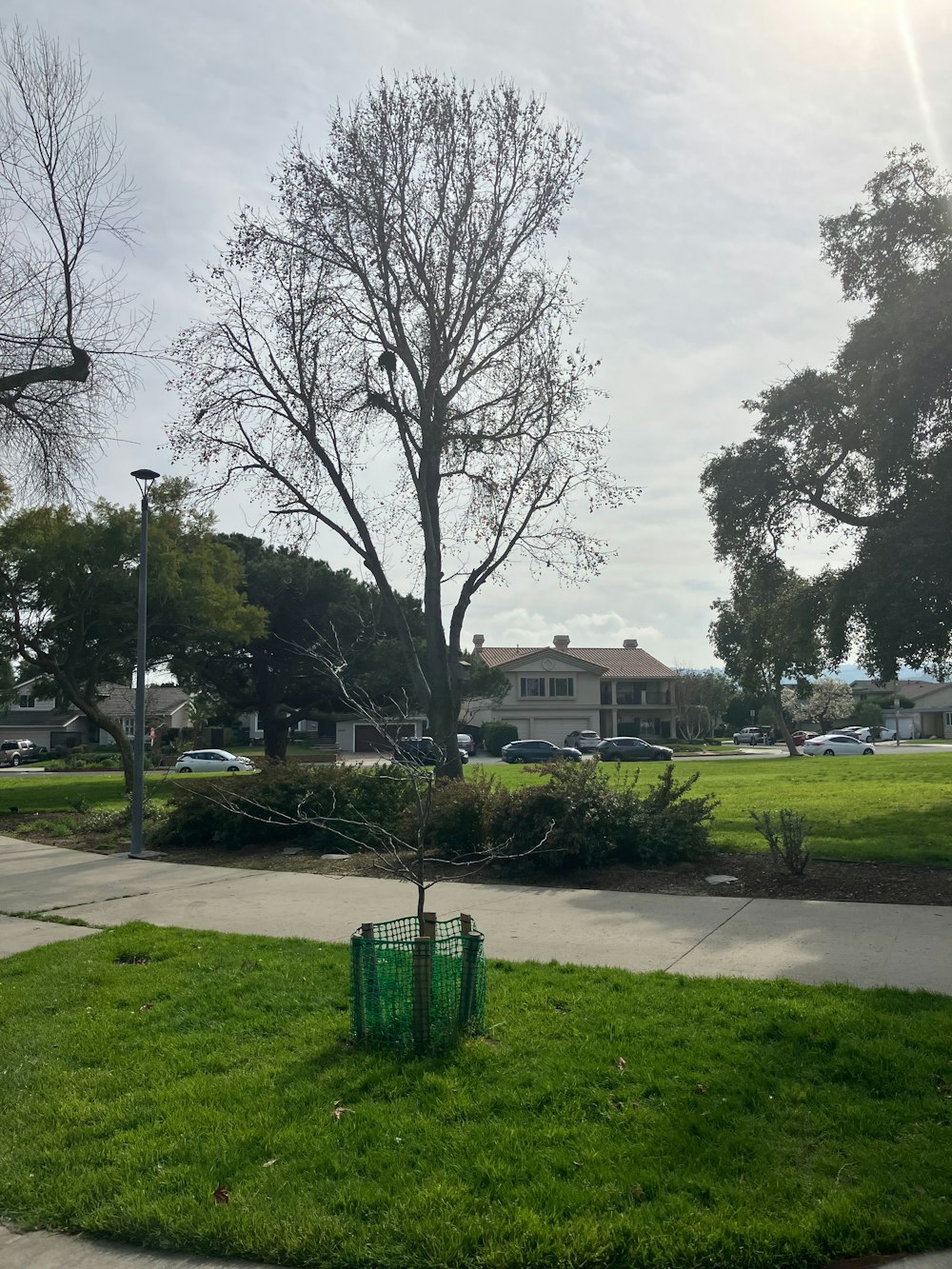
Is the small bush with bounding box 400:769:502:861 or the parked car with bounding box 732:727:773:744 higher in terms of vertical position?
the parked car with bounding box 732:727:773:744

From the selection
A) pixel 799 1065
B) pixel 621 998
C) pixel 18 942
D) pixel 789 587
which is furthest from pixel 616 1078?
pixel 789 587

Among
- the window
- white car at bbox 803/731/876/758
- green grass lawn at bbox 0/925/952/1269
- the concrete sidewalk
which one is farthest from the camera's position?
the window

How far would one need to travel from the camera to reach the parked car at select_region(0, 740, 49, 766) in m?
60.7

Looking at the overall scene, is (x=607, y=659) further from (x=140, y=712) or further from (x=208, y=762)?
(x=140, y=712)

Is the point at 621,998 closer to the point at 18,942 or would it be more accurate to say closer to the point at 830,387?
the point at 18,942

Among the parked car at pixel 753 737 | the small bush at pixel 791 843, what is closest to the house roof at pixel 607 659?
the parked car at pixel 753 737

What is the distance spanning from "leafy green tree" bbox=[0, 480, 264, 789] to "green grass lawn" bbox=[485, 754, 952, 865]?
1035 cm

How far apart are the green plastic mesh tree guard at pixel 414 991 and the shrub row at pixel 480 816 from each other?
387cm

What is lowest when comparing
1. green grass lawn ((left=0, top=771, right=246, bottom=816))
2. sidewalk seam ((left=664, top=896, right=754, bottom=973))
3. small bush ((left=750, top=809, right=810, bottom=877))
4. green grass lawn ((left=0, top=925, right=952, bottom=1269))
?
green grass lawn ((left=0, top=925, right=952, bottom=1269))

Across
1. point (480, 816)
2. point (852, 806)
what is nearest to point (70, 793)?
point (480, 816)

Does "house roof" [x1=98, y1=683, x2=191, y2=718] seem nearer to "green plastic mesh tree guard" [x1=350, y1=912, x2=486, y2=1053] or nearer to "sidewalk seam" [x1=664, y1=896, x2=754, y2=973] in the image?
"sidewalk seam" [x1=664, y1=896, x2=754, y2=973]

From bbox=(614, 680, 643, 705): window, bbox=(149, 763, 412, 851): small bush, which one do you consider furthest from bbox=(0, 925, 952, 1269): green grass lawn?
bbox=(614, 680, 643, 705): window

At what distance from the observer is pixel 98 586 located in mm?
25906

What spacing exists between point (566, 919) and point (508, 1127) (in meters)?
4.72
